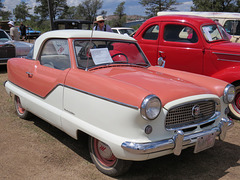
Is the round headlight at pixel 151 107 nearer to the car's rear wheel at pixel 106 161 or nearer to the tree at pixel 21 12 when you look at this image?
the car's rear wheel at pixel 106 161

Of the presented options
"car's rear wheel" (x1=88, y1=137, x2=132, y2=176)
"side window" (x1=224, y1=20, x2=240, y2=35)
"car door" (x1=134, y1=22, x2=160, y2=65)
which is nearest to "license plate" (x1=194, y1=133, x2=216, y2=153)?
"car's rear wheel" (x1=88, y1=137, x2=132, y2=176)

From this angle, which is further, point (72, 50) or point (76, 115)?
point (72, 50)

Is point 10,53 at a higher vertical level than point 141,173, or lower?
higher

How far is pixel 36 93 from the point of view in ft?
12.2

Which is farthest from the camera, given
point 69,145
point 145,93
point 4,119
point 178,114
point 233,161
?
point 4,119

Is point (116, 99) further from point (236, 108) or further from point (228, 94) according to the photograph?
point (236, 108)

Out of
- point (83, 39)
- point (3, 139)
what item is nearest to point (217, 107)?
point (83, 39)

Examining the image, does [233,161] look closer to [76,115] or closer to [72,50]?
[76,115]

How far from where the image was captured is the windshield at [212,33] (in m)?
5.26

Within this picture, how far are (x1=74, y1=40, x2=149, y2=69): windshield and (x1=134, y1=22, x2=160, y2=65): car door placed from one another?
5.64 feet

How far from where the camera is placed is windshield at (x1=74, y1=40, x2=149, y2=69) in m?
3.37

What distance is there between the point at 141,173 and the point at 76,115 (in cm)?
99

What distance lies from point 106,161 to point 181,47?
3259 mm

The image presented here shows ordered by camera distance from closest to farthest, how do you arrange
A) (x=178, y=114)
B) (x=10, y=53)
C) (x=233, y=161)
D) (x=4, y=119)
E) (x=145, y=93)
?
(x=145, y=93) < (x=178, y=114) < (x=233, y=161) < (x=4, y=119) < (x=10, y=53)
